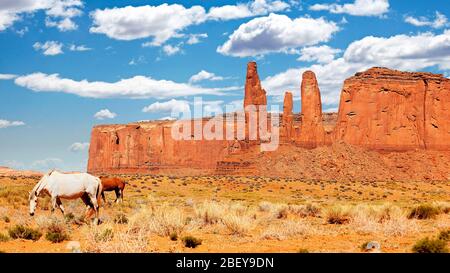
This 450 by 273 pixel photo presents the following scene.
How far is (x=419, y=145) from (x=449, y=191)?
26171mm

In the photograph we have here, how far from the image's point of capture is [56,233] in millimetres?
12844

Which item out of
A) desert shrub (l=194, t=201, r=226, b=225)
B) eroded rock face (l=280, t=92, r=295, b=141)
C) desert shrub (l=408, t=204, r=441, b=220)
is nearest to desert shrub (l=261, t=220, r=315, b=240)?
desert shrub (l=194, t=201, r=226, b=225)

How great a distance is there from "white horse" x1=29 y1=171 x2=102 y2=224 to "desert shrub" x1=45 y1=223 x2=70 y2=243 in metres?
2.01

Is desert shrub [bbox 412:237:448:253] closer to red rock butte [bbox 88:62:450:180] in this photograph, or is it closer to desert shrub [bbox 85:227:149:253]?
desert shrub [bbox 85:227:149:253]


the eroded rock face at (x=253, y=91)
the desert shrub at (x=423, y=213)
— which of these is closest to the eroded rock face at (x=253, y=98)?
the eroded rock face at (x=253, y=91)

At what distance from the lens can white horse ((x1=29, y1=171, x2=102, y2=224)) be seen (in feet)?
51.9

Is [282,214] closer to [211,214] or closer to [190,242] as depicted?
[211,214]

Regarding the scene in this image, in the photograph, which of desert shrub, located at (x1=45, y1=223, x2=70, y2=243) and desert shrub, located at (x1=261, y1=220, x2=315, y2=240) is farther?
desert shrub, located at (x1=261, y1=220, x2=315, y2=240)

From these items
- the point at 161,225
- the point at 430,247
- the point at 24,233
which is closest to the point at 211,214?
the point at 161,225

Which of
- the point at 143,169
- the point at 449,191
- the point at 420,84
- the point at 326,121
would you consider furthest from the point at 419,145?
the point at 143,169

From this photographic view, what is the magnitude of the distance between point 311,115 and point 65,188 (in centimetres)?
8383

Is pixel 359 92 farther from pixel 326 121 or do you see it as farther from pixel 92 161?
pixel 92 161

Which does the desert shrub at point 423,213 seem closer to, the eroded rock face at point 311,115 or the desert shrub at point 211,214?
the desert shrub at point 211,214
